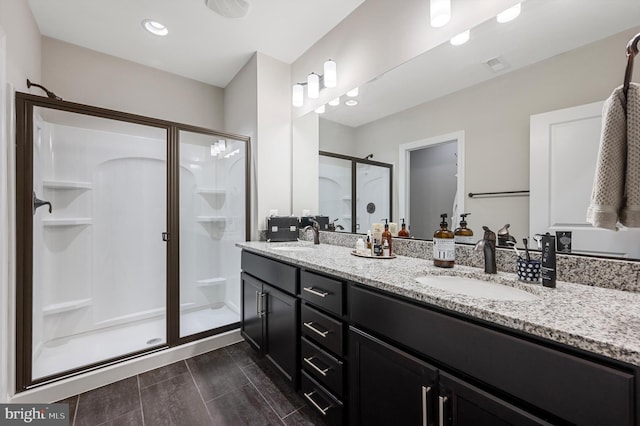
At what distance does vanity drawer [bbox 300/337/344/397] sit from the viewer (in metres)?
1.15

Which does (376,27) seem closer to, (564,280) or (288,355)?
(564,280)

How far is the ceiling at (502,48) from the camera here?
36.7 inches

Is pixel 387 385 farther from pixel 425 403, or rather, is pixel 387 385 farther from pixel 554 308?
pixel 554 308

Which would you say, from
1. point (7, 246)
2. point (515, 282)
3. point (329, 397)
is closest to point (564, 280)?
point (515, 282)

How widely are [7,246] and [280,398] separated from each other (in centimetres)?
169

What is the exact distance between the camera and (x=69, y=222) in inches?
85.0

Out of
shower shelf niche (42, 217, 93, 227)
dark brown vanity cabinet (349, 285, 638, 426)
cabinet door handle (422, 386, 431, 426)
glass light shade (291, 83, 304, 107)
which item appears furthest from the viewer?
glass light shade (291, 83, 304, 107)

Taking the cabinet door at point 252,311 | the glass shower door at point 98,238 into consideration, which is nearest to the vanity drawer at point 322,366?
the cabinet door at point 252,311

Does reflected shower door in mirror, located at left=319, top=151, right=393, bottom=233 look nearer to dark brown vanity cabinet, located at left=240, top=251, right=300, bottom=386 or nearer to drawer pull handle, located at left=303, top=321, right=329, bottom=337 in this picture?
dark brown vanity cabinet, located at left=240, top=251, right=300, bottom=386

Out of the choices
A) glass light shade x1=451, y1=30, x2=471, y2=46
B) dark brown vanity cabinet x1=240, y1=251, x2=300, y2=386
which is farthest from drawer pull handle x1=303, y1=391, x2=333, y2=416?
glass light shade x1=451, y1=30, x2=471, y2=46

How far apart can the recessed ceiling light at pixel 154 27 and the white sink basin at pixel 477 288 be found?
2505 millimetres

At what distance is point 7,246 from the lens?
1.42 meters

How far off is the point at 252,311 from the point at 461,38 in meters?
2.03

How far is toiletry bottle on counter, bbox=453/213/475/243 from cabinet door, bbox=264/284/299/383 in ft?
2.88
